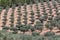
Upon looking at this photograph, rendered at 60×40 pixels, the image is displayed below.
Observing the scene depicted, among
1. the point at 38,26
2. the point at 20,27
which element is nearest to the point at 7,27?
the point at 20,27

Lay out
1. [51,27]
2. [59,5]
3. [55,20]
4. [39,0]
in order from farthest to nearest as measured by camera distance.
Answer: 1. [39,0]
2. [59,5]
3. [55,20]
4. [51,27]

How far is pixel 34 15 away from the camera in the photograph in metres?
9.35

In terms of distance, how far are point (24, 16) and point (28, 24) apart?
1.04 metres

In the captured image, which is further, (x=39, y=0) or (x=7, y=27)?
(x=39, y=0)

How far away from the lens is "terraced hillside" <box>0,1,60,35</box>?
8305 mm

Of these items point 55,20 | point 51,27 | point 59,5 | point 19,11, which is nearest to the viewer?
point 51,27

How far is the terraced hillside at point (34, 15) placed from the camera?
27.2ft

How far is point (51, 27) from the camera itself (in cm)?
775

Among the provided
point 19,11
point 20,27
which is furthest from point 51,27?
point 19,11

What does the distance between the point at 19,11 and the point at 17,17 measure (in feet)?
2.53

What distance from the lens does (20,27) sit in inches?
313

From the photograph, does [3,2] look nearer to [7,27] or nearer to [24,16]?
[24,16]

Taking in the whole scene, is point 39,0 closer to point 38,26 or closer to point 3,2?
point 3,2

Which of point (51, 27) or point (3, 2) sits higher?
point (3, 2)
